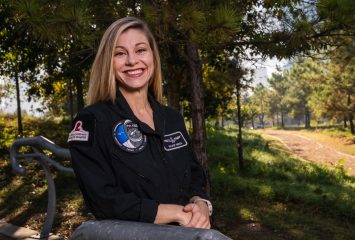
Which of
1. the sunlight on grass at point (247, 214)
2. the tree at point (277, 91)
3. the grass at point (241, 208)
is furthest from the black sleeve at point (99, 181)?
the tree at point (277, 91)

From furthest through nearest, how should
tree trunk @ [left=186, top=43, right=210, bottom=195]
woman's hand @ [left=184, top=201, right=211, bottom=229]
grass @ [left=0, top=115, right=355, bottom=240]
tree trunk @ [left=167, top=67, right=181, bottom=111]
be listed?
tree trunk @ [left=167, top=67, right=181, bottom=111], grass @ [left=0, top=115, right=355, bottom=240], tree trunk @ [left=186, top=43, right=210, bottom=195], woman's hand @ [left=184, top=201, right=211, bottom=229]

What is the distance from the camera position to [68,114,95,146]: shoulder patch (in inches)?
60.3

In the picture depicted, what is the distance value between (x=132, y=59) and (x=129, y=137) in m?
0.36

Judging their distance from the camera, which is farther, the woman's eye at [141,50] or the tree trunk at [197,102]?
the tree trunk at [197,102]

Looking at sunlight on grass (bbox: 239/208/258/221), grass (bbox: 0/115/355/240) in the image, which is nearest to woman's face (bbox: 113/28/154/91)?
grass (bbox: 0/115/355/240)

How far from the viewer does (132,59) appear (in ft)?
5.75

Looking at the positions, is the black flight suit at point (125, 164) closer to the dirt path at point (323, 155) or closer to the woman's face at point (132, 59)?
the woman's face at point (132, 59)

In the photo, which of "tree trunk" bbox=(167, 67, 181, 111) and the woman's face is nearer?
the woman's face

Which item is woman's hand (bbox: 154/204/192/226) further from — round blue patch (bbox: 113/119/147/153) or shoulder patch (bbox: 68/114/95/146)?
shoulder patch (bbox: 68/114/95/146)

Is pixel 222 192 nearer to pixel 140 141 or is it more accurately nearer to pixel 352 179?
pixel 140 141

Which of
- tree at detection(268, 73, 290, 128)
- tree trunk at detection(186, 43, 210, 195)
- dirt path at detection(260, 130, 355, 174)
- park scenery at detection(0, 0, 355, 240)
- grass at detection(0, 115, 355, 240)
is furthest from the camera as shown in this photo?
tree at detection(268, 73, 290, 128)

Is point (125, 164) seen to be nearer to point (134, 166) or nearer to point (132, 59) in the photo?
point (134, 166)

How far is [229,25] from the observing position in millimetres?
3559

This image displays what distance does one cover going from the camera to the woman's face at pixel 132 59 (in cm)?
175
